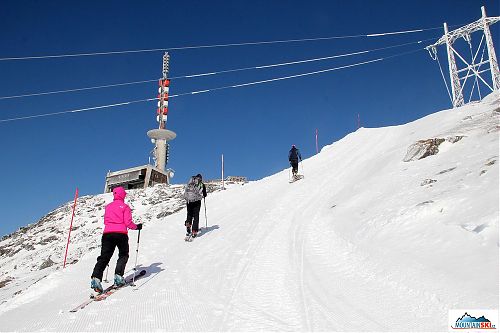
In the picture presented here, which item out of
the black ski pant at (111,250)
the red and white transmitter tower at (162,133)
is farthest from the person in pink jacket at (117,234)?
the red and white transmitter tower at (162,133)

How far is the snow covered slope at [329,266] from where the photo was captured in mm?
5562

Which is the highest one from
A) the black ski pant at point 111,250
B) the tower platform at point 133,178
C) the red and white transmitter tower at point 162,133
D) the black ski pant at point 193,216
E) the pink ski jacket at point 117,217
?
the red and white transmitter tower at point 162,133

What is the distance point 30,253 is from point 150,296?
17463mm

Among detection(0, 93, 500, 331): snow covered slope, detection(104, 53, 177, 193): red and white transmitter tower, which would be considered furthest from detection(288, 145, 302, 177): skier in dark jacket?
detection(104, 53, 177, 193): red and white transmitter tower

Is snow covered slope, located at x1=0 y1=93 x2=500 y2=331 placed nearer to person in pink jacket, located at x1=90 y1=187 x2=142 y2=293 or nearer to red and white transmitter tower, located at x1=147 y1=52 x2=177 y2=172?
person in pink jacket, located at x1=90 y1=187 x2=142 y2=293

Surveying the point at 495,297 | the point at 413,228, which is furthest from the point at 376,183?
the point at 495,297

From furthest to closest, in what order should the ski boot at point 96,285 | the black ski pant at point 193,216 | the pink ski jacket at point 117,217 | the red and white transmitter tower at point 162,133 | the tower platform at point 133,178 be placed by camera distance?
the red and white transmitter tower at point 162,133 → the tower platform at point 133,178 → the black ski pant at point 193,216 → the pink ski jacket at point 117,217 → the ski boot at point 96,285

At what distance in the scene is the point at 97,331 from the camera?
5.30 metres

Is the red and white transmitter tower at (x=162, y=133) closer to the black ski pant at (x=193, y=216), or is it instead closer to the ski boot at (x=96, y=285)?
the black ski pant at (x=193, y=216)

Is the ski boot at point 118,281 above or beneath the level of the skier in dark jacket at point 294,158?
beneath

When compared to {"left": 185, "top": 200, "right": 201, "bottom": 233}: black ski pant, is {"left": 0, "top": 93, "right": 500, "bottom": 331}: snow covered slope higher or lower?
lower

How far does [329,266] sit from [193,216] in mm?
5914

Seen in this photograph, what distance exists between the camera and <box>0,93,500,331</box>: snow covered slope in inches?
219

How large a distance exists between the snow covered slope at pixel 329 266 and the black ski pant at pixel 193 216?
1.68 ft
